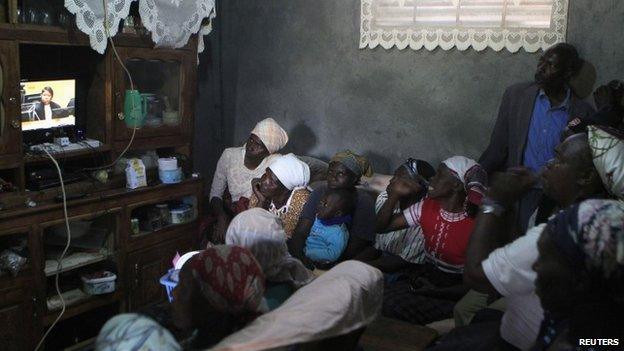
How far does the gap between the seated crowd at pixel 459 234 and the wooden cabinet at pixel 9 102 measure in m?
1.32

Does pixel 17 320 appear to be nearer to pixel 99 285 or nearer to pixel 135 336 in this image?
pixel 99 285

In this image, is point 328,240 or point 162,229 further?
point 162,229

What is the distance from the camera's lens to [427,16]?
12.0 feet

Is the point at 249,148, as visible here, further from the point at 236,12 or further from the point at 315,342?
the point at 315,342

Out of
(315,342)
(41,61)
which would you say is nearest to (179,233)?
(41,61)

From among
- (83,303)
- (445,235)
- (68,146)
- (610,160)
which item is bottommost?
(83,303)

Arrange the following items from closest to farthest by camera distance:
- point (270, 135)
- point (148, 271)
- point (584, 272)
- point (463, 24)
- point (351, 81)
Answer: point (584, 272)
point (463, 24)
point (148, 271)
point (270, 135)
point (351, 81)

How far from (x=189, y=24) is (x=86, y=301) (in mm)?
1783

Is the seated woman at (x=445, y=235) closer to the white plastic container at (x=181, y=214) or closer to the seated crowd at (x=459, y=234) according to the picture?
the seated crowd at (x=459, y=234)

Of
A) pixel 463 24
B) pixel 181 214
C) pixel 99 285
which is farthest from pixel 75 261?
pixel 463 24

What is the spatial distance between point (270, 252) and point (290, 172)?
4.73 ft

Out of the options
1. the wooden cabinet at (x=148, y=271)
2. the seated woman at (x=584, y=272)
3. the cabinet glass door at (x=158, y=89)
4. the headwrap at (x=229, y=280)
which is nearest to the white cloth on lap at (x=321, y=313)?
the headwrap at (x=229, y=280)

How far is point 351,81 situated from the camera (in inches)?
161

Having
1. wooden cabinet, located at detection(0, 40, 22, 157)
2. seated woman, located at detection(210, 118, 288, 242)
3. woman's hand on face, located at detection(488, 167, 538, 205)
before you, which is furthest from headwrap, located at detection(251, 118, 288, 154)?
woman's hand on face, located at detection(488, 167, 538, 205)
